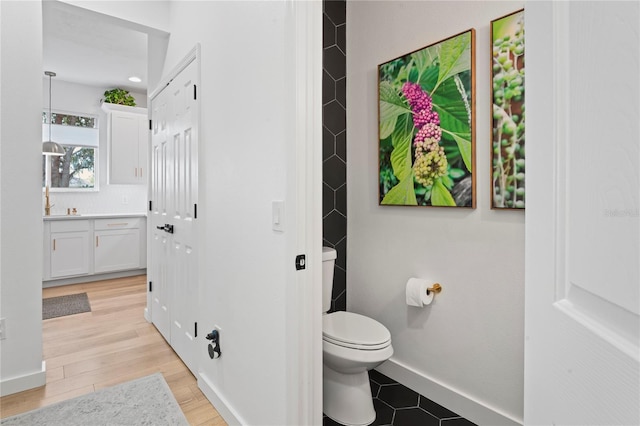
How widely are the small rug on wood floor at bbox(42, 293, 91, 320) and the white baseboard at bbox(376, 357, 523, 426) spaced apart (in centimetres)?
309

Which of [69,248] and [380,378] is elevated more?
[69,248]

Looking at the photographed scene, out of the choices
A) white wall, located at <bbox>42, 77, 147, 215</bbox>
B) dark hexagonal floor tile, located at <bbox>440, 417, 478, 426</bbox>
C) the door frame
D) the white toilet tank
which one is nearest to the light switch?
the door frame

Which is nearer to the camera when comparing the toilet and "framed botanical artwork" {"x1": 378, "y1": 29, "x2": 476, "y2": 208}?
the toilet

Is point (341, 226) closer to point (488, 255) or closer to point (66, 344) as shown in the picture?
point (488, 255)

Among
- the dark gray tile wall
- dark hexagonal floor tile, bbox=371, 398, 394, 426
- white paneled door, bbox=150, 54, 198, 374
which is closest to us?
dark hexagonal floor tile, bbox=371, 398, 394, 426

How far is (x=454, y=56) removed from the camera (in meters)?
1.77

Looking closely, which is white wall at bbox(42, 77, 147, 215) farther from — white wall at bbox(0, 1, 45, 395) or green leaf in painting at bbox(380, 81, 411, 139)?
green leaf in painting at bbox(380, 81, 411, 139)

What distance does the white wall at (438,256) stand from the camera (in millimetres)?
1634

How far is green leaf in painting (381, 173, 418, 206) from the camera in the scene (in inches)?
79.6

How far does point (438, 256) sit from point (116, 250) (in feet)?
14.4

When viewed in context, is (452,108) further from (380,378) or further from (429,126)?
(380,378)

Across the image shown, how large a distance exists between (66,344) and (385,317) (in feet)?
8.03

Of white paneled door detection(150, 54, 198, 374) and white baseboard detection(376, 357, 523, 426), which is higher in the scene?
white paneled door detection(150, 54, 198, 374)
